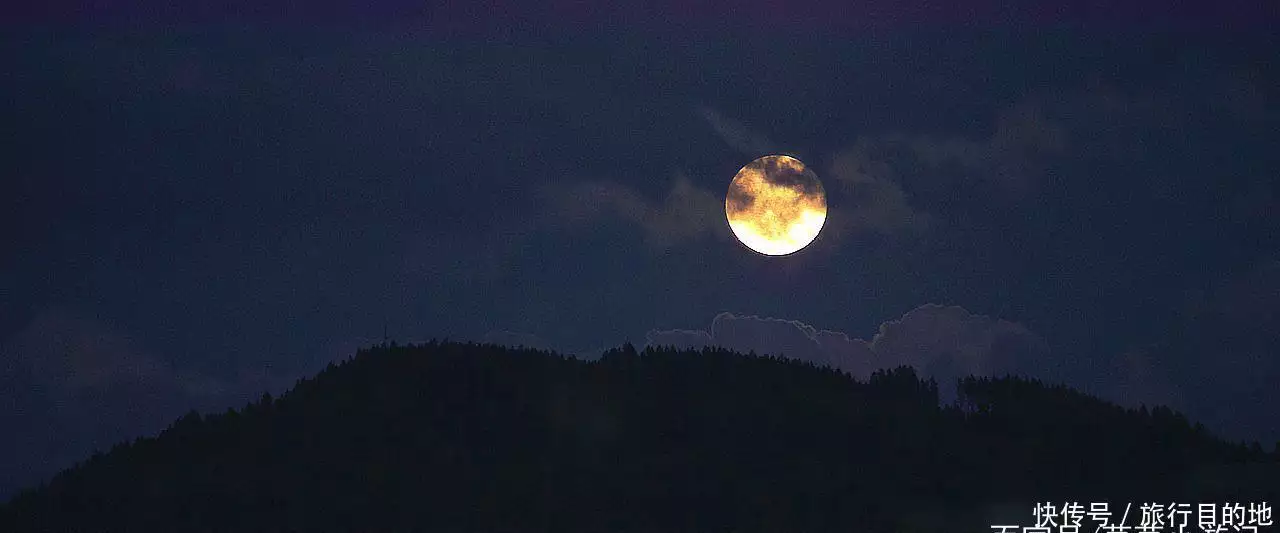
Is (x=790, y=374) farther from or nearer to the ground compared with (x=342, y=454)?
farther from the ground

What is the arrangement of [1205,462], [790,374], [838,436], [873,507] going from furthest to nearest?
[790,374] < [838,436] < [1205,462] < [873,507]

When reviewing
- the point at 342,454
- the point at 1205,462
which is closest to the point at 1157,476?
the point at 1205,462

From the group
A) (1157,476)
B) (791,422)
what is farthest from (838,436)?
(1157,476)

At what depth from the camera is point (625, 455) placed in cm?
13288

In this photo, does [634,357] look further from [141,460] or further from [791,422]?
[141,460]

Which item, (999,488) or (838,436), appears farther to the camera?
(838,436)

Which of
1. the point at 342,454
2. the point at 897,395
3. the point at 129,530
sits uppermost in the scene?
the point at 897,395

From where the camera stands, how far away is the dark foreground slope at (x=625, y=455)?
11744 centimetres

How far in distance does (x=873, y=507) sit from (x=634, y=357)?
44.7 metres

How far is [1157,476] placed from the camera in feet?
395

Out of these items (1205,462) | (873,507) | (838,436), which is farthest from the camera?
(838,436)

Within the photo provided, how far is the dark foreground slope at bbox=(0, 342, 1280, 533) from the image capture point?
117438 millimetres

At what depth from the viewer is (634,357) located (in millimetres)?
152625

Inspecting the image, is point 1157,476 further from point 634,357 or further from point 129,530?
point 129,530
